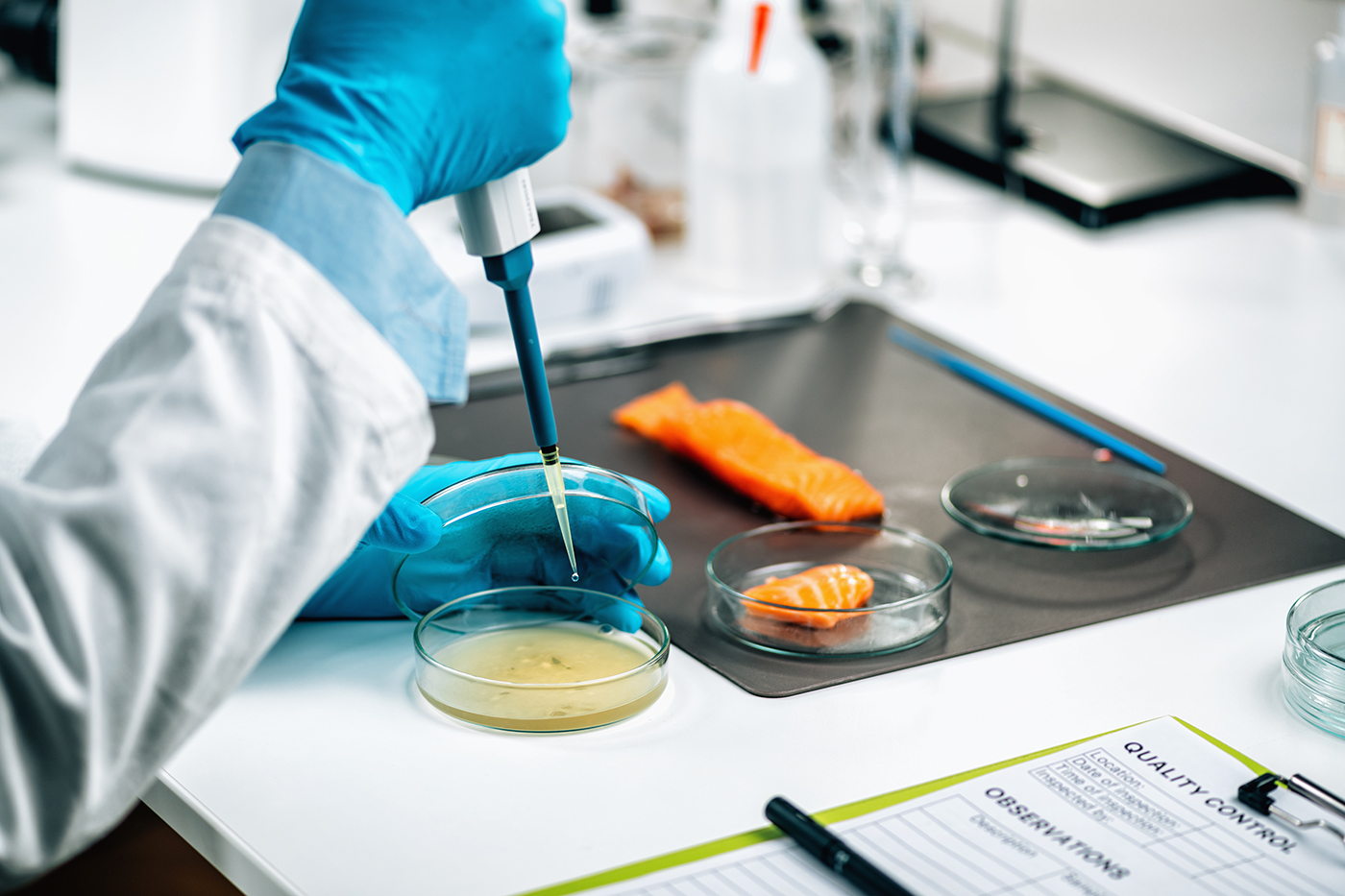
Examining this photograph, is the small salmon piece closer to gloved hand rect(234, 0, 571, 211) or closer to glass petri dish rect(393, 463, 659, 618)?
glass petri dish rect(393, 463, 659, 618)

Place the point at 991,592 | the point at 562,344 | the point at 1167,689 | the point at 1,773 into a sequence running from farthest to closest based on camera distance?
the point at 562,344 → the point at 991,592 → the point at 1167,689 → the point at 1,773

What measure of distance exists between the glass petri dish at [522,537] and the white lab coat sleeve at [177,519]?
254mm

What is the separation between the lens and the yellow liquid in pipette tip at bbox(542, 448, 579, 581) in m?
0.96

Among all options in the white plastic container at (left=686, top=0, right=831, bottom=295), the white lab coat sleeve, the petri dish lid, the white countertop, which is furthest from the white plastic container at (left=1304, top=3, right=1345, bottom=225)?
the white lab coat sleeve

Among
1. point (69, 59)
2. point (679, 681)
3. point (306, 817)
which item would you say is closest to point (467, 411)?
point (679, 681)

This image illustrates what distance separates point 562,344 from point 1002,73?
2.86ft

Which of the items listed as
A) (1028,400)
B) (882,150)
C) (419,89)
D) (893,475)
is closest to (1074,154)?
(882,150)

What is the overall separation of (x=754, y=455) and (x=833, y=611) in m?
0.27

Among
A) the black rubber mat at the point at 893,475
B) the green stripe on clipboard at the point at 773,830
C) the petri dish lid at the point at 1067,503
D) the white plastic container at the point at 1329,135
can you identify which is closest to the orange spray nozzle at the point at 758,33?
the black rubber mat at the point at 893,475

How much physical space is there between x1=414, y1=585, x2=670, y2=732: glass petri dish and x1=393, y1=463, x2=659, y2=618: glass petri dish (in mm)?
17

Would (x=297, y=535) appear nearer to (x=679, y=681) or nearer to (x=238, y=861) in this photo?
(x=238, y=861)

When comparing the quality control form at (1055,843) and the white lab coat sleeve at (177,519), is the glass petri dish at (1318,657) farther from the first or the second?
the white lab coat sleeve at (177,519)

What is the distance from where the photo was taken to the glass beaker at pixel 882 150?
177 cm

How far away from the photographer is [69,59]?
193 centimetres
